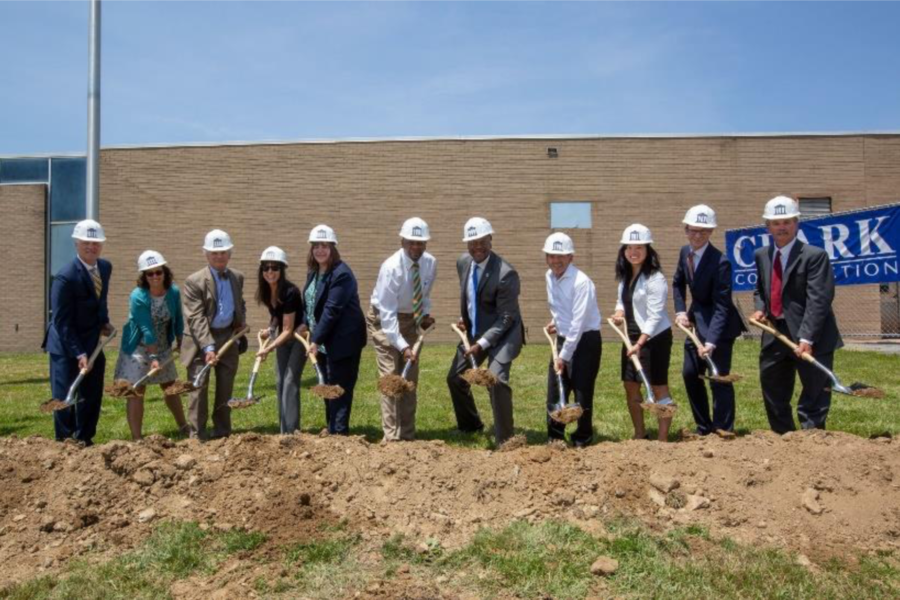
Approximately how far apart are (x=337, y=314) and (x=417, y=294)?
2.32ft

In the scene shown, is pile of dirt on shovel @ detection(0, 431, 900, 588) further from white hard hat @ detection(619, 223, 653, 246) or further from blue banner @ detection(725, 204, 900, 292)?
blue banner @ detection(725, 204, 900, 292)

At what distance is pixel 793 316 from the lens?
5.71 m

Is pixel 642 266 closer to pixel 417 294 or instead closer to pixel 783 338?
pixel 783 338

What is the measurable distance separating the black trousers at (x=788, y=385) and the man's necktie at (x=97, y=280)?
5.49 m

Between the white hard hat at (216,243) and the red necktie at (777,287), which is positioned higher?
the white hard hat at (216,243)

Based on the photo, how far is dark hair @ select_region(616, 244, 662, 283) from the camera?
620 cm

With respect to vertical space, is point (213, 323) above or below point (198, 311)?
below

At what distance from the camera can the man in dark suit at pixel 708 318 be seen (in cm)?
600

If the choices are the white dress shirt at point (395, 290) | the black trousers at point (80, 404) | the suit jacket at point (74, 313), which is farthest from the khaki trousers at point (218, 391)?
the white dress shirt at point (395, 290)

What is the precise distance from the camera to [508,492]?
4812mm

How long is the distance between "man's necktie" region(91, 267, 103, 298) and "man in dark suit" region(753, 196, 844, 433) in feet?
17.7

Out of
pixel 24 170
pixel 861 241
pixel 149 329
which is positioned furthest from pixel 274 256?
pixel 24 170

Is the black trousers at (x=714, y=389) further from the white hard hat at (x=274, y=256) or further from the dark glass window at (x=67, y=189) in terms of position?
the dark glass window at (x=67, y=189)

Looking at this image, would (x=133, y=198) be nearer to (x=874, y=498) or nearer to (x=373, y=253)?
(x=373, y=253)
